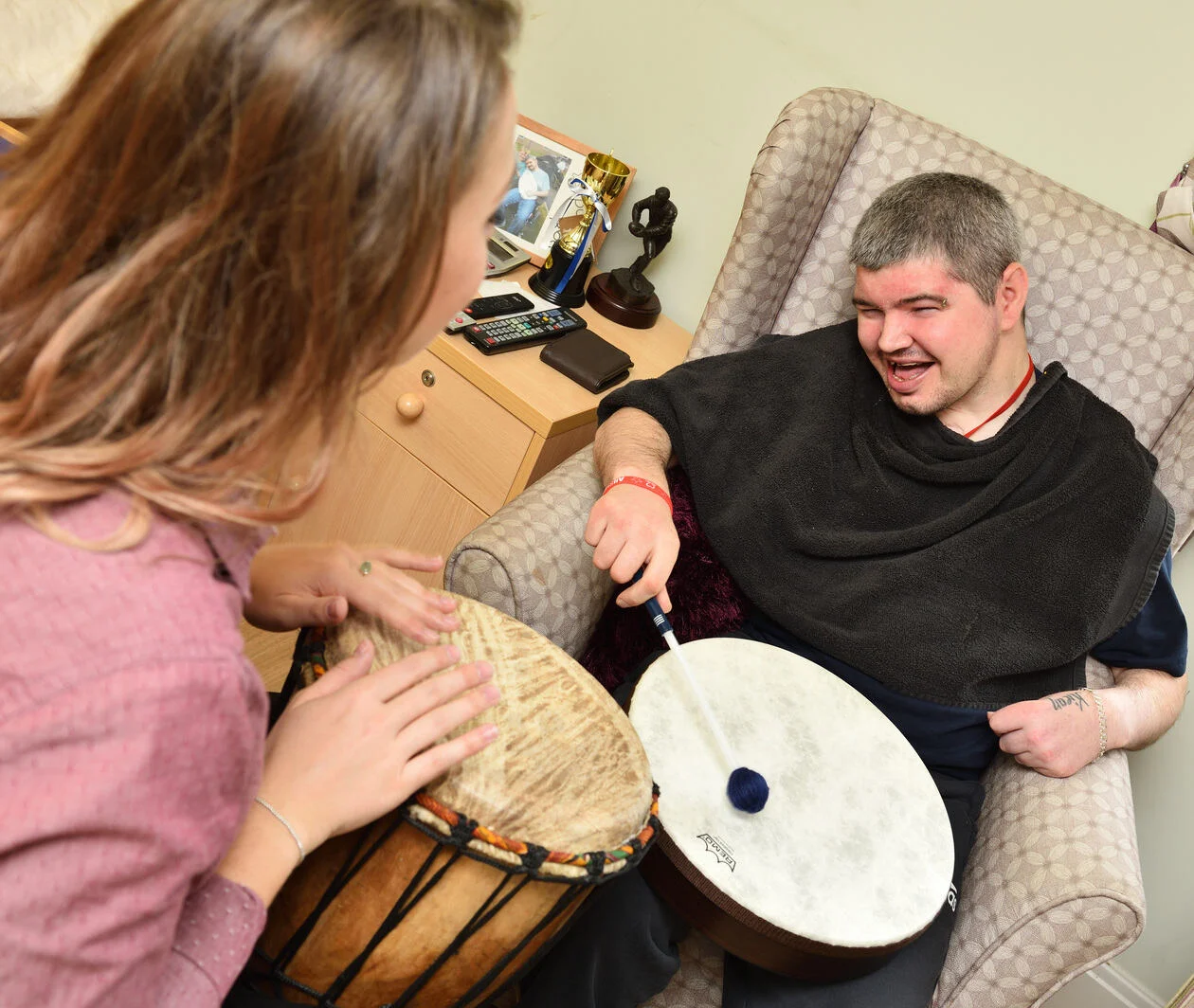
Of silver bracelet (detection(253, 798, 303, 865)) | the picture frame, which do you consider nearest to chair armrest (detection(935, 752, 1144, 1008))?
silver bracelet (detection(253, 798, 303, 865))

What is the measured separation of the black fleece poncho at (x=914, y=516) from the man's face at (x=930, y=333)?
7 cm

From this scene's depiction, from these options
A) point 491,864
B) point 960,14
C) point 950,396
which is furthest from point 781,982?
point 960,14

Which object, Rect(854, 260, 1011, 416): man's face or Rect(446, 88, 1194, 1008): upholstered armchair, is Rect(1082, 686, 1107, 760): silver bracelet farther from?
Rect(854, 260, 1011, 416): man's face

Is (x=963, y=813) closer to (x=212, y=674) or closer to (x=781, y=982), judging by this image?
(x=781, y=982)

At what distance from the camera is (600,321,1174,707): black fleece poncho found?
4.89 feet

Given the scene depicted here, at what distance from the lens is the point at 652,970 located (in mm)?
1228

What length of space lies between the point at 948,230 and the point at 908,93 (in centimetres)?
56

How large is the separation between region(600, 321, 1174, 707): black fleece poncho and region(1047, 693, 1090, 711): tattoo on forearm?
40 millimetres

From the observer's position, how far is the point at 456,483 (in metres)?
1.93

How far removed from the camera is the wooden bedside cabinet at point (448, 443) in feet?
6.04

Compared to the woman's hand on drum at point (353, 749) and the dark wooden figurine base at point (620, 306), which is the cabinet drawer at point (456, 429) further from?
the woman's hand on drum at point (353, 749)

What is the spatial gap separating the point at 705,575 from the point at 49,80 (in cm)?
161

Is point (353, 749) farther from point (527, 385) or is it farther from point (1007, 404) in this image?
point (1007, 404)

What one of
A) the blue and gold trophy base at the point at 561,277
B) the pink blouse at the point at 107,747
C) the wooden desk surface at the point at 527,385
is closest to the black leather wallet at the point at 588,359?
the wooden desk surface at the point at 527,385
